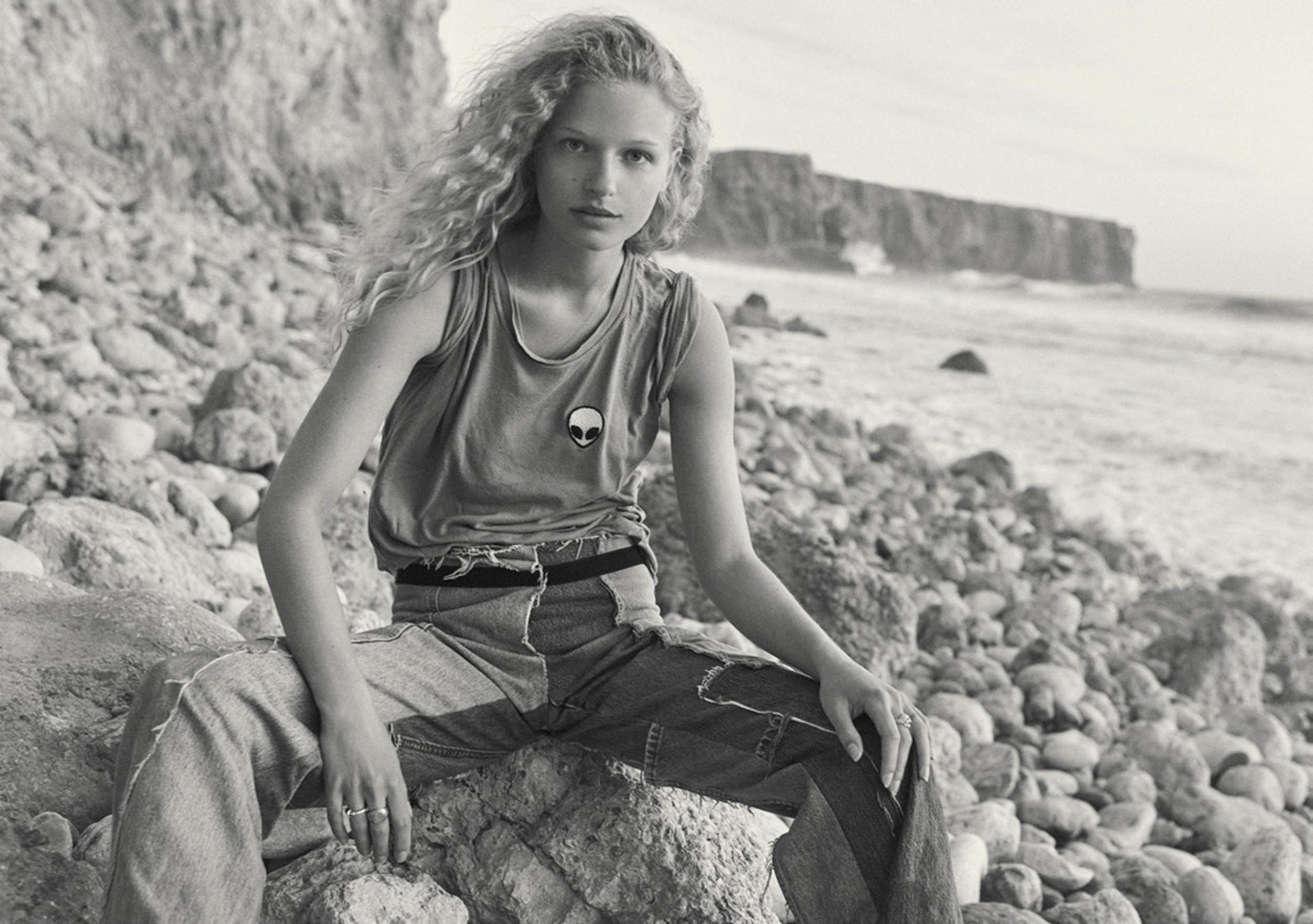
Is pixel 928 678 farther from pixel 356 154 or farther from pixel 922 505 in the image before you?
pixel 356 154

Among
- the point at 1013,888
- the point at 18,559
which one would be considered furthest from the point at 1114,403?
the point at 18,559

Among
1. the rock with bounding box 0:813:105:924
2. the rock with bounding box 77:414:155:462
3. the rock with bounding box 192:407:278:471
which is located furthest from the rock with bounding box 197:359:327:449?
the rock with bounding box 0:813:105:924

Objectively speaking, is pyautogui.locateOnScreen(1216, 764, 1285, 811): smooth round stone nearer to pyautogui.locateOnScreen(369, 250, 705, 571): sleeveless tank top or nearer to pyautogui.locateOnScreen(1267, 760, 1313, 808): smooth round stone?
pyautogui.locateOnScreen(1267, 760, 1313, 808): smooth round stone

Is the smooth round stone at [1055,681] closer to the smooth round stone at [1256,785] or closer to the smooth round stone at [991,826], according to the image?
the smooth round stone at [1256,785]

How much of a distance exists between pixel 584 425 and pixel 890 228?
122 feet

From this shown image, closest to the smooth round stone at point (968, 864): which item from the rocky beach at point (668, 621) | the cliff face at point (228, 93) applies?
the rocky beach at point (668, 621)

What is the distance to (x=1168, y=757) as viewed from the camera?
3.79 meters

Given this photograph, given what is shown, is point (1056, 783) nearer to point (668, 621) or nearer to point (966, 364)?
point (668, 621)

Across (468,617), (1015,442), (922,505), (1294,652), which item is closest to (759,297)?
(1015,442)

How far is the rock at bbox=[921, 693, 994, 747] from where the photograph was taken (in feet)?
12.4

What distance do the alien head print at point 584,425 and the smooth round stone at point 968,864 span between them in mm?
1132

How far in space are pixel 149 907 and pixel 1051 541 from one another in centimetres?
539

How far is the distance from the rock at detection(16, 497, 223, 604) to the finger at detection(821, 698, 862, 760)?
61.0 inches

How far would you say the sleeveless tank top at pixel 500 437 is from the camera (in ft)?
6.91
